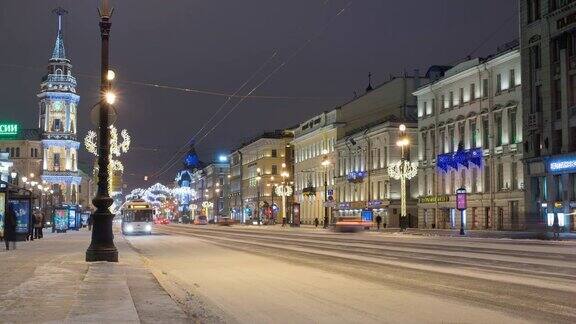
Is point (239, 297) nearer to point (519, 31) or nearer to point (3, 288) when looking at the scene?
point (3, 288)

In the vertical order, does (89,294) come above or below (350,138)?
below

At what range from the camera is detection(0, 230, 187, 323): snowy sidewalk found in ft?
35.2

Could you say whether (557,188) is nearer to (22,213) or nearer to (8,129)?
(22,213)

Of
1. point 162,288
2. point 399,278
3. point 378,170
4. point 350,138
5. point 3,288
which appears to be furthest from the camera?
point 350,138

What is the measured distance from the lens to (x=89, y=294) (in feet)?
44.5

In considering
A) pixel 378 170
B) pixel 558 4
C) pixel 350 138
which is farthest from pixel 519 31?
pixel 350 138

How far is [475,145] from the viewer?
67875 mm

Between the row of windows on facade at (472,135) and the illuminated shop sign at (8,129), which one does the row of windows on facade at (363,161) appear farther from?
the illuminated shop sign at (8,129)

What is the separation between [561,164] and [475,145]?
1254 centimetres

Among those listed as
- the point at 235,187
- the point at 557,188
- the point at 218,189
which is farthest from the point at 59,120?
the point at 557,188

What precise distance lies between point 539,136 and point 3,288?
51.2m

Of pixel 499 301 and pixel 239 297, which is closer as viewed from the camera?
pixel 499 301

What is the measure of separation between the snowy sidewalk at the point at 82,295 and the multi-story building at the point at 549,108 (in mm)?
42581

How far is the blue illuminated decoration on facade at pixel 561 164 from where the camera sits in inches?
2152
